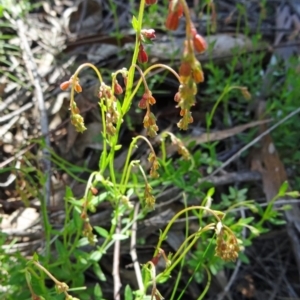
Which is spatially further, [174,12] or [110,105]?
[110,105]

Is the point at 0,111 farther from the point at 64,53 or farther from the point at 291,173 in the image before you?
the point at 291,173

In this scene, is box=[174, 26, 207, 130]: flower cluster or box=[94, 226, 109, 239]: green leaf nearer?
box=[174, 26, 207, 130]: flower cluster

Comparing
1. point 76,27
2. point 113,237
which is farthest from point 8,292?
point 76,27

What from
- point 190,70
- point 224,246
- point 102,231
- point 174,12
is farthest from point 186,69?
point 102,231

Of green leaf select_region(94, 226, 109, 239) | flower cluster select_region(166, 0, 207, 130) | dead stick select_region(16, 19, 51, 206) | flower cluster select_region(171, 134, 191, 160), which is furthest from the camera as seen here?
dead stick select_region(16, 19, 51, 206)

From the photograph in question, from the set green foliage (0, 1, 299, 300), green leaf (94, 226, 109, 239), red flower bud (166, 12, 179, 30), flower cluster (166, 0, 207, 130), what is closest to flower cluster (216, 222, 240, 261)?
green foliage (0, 1, 299, 300)

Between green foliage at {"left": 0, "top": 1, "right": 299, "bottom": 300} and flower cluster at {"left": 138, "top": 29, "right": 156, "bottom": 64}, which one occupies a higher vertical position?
flower cluster at {"left": 138, "top": 29, "right": 156, "bottom": 64}

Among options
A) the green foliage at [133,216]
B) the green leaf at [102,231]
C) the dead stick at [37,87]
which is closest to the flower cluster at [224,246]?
the green foliage at [133,216]

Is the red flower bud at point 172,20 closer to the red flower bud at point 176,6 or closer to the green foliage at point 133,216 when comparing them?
the red flower bud at point 176,6

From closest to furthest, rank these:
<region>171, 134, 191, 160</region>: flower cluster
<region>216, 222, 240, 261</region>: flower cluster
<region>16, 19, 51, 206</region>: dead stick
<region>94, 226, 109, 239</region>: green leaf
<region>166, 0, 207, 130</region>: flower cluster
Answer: <region>166, 0, 207, 130</region>: flower cluster → <region>216, 222, 240, 261</region>: flower cluster → <region>171, 134, 191, 160</region>: flower cluster → <region>94, 226, 109, 239</region>: green leaf → <region>16, 19, 51, 206</region>: dead stick

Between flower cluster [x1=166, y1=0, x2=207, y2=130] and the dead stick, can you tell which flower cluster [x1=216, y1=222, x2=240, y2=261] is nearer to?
flower cluster [x1=166, y1=0, x2=207, y2=130]

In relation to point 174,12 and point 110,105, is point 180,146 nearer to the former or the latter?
point 110,105

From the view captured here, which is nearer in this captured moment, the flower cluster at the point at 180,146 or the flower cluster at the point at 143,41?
the flower cluster at the point at 143,41

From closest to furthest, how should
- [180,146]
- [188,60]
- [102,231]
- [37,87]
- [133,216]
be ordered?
1. [188,60]
2. [180,146]
3. [102,231]
4. [133,216]
5. [37,87]
